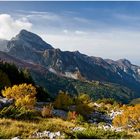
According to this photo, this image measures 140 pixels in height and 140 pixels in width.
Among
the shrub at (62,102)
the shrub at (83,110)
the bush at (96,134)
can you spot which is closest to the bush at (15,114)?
the bush at (96,134)

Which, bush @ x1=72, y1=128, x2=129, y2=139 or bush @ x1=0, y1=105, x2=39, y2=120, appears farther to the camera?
bush @ x1=0, y1=105, x2=39, y2=120

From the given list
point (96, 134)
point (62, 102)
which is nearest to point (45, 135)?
point (96, 134)

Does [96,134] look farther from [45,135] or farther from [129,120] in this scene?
[129,120]

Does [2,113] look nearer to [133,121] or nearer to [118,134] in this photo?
[118,134]

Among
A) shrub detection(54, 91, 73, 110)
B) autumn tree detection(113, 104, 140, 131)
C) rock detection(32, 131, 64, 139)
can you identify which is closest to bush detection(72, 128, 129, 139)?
rock detection(32, 131, 64, 139)

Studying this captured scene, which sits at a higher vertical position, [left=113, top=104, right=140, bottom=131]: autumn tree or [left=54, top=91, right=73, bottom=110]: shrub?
[left=54, top=91, right=73, bottom=110]: shrub

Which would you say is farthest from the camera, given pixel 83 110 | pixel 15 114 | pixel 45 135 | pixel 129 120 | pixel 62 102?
pixel 62 102

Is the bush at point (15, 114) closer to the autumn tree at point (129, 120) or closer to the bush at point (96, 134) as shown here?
the bush at point (96, 134)

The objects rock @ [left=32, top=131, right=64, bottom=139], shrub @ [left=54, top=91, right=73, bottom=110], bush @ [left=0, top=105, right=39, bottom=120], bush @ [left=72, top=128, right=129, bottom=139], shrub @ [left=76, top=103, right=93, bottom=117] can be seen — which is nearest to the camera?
rock @ [left=32, top=131, right=64, bottom=139]

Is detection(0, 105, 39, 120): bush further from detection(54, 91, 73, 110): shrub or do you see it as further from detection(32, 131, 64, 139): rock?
detection(54, 91, 73, 110): shrub

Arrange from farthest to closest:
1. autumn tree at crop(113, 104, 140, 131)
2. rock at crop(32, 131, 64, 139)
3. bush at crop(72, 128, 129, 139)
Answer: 1. autumn tree at crop(113, 104, 140, 131)
2. bush at crop(72, 128, 129, 139)
3. rock at crop(32, 131, 64, 139)

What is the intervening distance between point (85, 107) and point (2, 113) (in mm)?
29104

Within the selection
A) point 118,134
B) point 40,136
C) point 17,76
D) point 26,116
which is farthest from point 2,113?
point 17,76

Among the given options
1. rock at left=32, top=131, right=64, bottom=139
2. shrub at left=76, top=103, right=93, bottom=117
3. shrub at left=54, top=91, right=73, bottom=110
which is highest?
shrub at left=54, top=91, right=73, bottom=110
